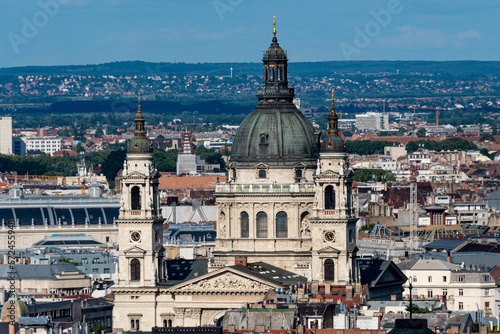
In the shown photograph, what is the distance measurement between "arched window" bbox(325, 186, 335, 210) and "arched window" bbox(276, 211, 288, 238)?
381 centimetres

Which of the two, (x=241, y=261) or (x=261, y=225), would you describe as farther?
(x=261, y=225)

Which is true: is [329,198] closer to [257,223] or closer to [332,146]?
[332,146]

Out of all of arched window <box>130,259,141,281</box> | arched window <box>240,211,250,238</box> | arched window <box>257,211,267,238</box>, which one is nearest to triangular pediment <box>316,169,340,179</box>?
arched window <box>257,211,267,238</box>

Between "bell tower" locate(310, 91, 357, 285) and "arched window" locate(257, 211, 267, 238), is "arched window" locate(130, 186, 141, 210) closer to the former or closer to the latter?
"arched window" locate(257, 211, 267, 238)

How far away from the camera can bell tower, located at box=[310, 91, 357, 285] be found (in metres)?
87.6

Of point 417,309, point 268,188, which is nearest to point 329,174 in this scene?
point 268,188

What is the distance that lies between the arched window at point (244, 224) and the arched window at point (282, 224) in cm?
126

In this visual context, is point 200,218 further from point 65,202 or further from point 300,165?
point 300,165

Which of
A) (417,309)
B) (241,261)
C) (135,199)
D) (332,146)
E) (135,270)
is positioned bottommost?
(417,309)

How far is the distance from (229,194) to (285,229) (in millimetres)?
2682

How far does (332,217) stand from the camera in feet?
289

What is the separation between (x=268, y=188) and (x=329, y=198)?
4107mm

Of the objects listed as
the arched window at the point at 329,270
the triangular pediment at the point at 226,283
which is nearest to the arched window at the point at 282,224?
the arched window at the point at 329,270

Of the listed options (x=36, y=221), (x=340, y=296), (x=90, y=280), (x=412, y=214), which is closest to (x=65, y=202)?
(x=36, y=221)
